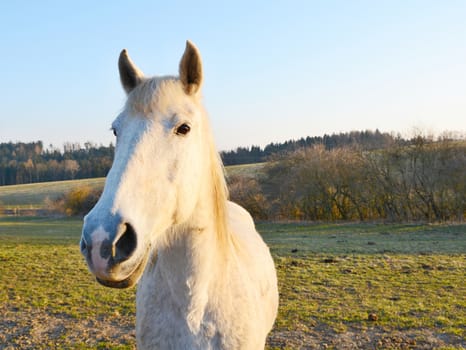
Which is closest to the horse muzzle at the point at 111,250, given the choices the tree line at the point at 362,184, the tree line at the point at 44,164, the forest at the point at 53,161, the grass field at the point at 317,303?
the grass field at the point at 317,303

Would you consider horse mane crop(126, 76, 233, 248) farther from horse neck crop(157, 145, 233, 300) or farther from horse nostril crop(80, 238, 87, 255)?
horse nostril crop(80, 238, 87, 255)

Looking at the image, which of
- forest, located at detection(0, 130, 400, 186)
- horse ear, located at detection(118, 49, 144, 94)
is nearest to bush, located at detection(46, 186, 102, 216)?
forest, located at detection(0, 130, 400, 186)

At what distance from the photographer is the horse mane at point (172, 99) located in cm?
187

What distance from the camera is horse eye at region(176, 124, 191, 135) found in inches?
76.1

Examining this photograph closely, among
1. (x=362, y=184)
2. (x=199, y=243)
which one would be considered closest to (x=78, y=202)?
(x=362, y=184)

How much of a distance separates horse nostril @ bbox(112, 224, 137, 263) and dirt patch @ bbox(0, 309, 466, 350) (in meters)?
4.39

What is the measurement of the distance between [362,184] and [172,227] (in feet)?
Result: 86.3

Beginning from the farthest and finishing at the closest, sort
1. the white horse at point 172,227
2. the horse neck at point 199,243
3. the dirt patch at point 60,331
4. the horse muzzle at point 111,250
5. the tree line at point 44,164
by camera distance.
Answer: the tree line at point 44,164 → the dirt patch at point 60,331 → the horse neck at point 199,243 → the white horse at point 172,227 → the horse muzzle at point 111,250

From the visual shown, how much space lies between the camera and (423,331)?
5824 millimetres

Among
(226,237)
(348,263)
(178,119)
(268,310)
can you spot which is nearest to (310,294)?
(348,263)

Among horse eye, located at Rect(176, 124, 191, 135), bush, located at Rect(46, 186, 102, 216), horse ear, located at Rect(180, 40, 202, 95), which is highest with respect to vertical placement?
horse ear, located at Rect(180, 40, 202, 95)

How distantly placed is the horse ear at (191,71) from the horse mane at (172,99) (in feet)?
0.17

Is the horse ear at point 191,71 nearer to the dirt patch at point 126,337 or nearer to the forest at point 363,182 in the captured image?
the dirt patch at point 126,337

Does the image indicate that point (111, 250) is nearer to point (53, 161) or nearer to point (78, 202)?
point (78, 202)
